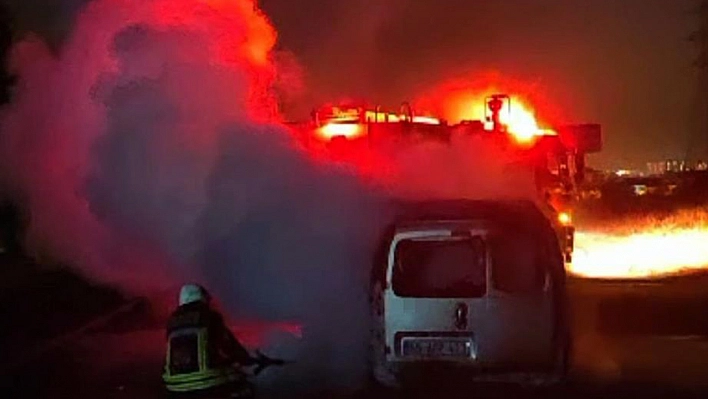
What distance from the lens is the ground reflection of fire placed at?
31.0 m

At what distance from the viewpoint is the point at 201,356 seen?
9695 mm

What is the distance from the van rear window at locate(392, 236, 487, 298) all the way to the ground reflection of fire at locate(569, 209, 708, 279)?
50.9 ft

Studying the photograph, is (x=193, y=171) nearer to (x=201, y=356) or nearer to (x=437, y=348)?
(x=437, y=348)

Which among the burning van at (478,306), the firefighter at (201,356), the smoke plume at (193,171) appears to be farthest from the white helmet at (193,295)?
the smoke plume at (193,171)

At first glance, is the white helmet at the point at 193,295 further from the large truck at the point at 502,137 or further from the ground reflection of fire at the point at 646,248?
the ground reflection of fire at the point at 646,248

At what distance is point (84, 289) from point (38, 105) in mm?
6647

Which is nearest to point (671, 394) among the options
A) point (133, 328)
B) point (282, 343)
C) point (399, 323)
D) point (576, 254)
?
point (399, 323)

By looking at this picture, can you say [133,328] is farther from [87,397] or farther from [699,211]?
[699,211]

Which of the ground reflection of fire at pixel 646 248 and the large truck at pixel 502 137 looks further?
the ground reflection of fire at pixel 646 248

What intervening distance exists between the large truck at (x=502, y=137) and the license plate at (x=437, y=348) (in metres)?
8.37

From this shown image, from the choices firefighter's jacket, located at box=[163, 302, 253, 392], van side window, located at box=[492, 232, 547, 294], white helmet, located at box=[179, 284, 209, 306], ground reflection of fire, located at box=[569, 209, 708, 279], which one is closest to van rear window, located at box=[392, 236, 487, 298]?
van side window, located at box=[492, 232, 547, 294]

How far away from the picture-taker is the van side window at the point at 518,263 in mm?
13141

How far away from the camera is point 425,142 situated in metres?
23.5

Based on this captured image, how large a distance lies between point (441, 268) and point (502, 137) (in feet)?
38.3
